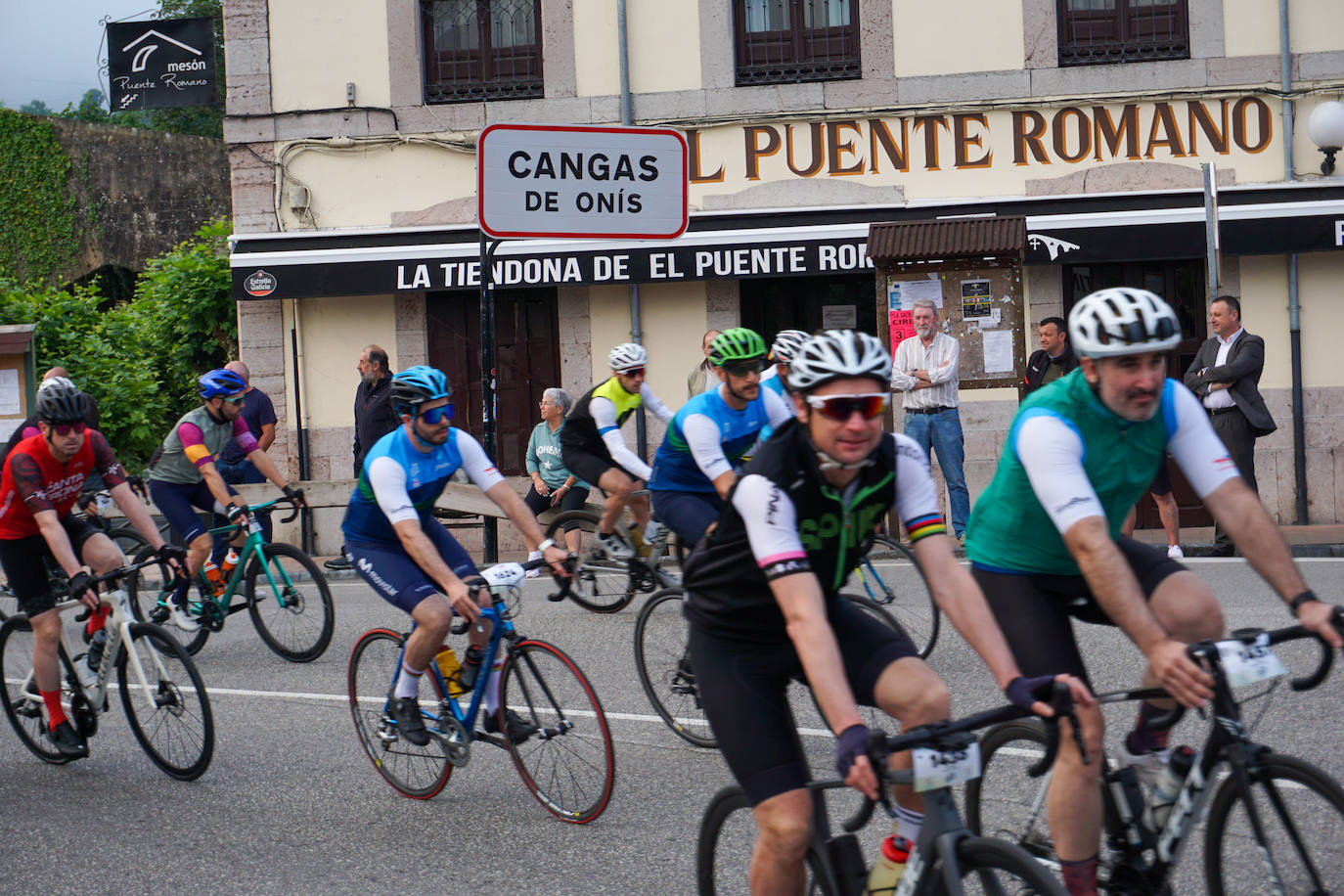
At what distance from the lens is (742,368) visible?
7133 millimetres

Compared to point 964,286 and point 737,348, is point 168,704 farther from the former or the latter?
point 964,286

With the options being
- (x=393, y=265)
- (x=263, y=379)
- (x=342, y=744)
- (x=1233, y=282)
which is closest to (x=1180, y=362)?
(x=1233, y=282)

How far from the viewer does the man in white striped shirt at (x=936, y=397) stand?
Answer: 41.9ft

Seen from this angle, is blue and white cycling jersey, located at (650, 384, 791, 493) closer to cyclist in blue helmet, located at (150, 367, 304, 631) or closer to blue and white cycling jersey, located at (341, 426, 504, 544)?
blue and white cycling jersey, located at (341, 426, 504, 544)

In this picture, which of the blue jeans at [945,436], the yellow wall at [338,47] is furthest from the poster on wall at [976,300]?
the yellow wall at [338,47]

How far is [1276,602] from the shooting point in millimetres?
9367

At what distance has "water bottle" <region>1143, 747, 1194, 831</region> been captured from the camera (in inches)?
148

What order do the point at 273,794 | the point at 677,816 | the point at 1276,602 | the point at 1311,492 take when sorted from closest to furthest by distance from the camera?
1. the point at 677,816
2. the point at 273,794
3. the point at 1276,602
4. the point at 1311,492

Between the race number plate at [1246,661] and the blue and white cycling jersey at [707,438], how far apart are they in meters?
3.65

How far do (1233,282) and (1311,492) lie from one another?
2.38 m

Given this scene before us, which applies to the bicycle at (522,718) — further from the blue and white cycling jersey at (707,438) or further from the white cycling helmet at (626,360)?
the white cycling helmet at (626,360)

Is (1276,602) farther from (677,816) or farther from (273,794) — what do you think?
(273,794)

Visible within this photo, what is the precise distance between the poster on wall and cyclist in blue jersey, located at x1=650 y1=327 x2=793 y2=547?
727 cm

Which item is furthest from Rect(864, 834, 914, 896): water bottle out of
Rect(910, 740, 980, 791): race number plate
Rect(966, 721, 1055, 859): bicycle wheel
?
Rect(966, 721, 1055, 859): bicycle wheel
